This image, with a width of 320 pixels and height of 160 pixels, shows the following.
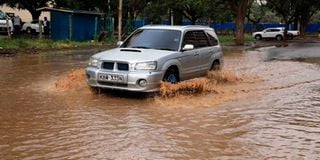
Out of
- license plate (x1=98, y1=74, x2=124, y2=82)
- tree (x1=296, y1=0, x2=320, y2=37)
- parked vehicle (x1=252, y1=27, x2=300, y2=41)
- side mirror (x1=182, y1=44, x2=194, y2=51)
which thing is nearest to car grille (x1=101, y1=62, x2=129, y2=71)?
license plate (x1=98, y1=74, x2=124, y2=82)

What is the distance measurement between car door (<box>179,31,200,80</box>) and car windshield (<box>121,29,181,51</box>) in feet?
0.78

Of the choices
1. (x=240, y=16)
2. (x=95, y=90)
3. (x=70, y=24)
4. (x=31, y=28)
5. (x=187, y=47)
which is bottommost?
(x=95, y=90)

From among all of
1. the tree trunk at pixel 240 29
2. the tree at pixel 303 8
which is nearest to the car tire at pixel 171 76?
the tree trunk at pixel 240 29

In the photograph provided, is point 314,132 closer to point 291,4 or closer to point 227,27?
point 291,4

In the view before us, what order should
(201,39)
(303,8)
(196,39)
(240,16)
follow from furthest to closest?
A: (303,8), (240,16), (201,39), (196,39)

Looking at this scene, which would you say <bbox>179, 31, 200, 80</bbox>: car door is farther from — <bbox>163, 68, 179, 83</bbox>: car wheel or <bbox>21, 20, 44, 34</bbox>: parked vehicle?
<bbox>21, 20, 44, 34</bbox>: parked vehicle

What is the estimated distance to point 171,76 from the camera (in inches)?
429

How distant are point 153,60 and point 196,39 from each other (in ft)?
7.99

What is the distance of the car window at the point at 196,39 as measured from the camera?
1174cm

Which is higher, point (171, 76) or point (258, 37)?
point (258, 37)

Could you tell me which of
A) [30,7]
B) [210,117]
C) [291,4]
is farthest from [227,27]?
[210,117]

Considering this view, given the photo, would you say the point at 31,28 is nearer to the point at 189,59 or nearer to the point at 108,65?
the point at 189,59

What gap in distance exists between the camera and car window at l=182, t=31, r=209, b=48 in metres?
11.7

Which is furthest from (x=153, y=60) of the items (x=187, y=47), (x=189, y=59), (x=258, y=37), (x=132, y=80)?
(x=258, y=37)
